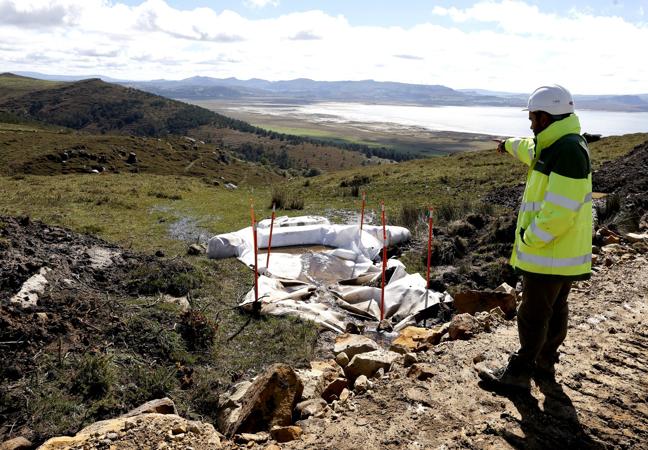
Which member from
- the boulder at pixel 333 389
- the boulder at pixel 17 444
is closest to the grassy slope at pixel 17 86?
the boulder at pixel 17 444

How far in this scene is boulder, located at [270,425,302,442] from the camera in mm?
3877

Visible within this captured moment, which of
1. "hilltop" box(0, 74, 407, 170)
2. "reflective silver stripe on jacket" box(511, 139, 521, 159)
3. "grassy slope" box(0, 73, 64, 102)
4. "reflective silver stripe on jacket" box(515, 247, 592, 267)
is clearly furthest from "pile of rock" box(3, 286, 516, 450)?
"grassy slope" box(0, 73, 64, 102)

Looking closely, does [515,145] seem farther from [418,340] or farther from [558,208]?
[418,340]

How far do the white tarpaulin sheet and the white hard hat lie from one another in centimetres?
468

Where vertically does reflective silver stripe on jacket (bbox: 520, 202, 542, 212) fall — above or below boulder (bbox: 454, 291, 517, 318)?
above

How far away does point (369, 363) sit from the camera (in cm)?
516

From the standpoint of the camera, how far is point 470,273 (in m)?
9.14

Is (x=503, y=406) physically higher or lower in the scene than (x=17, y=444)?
higher

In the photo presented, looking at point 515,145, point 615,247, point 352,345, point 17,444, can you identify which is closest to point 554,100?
point 515,145

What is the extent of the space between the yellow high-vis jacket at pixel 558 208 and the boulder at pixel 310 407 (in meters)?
2.15

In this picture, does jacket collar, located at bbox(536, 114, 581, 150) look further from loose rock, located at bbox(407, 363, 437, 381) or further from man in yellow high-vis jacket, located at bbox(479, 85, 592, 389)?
loose rock, located at bbox(407, 363, 437, 381)

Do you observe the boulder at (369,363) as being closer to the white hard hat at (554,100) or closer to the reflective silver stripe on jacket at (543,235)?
the reflective silver stripe on jacket at (543,235)

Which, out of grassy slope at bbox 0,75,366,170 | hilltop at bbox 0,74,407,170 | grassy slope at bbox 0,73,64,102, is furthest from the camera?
grassy slope at bbox 0,73,64,102

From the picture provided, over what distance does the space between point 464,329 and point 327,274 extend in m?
4.66
